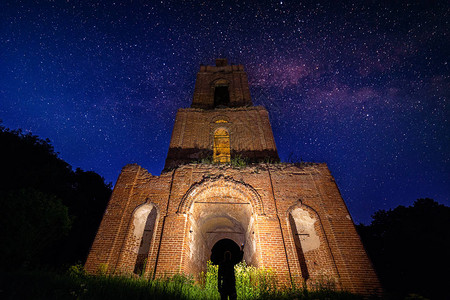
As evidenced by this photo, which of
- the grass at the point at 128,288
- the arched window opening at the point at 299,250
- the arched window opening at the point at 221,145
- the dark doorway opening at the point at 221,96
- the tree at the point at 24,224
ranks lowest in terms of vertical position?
the grass at the point at 128,288

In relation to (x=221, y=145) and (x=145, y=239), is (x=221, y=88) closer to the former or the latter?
(x=221, y=145)

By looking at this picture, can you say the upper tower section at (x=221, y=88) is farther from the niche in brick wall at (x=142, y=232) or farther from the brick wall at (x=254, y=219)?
the niche in brick wall at (x=142, y=232)

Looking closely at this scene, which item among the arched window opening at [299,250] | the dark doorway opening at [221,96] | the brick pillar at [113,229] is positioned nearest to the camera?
the brick pillar at [113,229]

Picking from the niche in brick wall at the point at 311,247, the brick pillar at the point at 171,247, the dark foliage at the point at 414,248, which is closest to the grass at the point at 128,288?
the brick pillar at the point at 171,247

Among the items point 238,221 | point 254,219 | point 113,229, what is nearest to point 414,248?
point 238,221

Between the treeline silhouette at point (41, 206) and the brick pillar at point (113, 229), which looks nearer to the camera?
the brick pillar at point (113, 229)

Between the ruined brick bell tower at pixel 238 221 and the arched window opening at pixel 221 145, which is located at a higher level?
the arched window opening at pixel 221 145

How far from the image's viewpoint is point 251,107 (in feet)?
49.5

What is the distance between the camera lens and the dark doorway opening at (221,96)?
17766mm

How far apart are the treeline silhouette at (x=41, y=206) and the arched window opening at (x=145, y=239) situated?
9.30 ft

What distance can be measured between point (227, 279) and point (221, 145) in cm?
951

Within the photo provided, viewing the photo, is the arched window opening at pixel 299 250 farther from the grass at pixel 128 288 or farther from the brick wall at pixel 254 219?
the grass at pixel 128 288

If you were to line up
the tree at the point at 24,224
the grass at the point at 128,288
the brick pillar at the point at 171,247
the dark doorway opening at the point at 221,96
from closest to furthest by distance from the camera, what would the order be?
the grass at the point at 128,288
the brick pillar at the point at 171,247
the tree at the point at 24,224
the dark doorway opening at the point at 221,96

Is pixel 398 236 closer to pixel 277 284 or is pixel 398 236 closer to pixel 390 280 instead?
pixel 390 280
